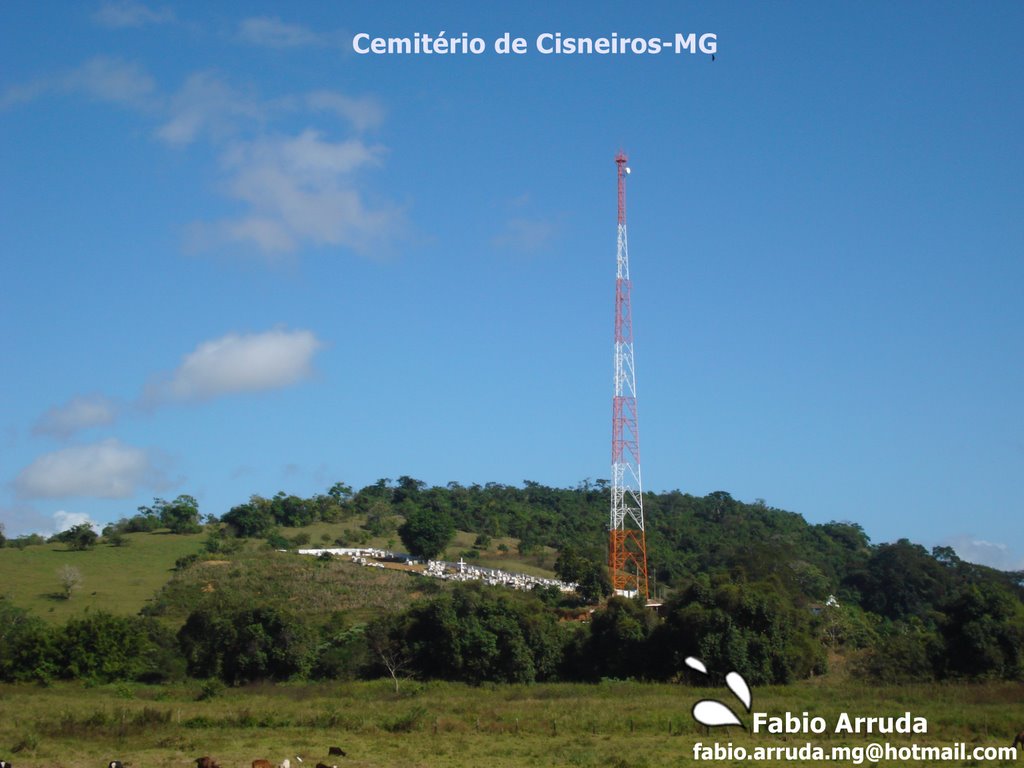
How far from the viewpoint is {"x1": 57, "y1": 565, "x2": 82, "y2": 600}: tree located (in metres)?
76.5

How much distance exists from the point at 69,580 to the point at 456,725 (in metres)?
54.0

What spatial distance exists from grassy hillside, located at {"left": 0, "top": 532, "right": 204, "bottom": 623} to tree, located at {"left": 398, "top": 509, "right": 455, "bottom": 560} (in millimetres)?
19702

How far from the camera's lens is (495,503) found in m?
142

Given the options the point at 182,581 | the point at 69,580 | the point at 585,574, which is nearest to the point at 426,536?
the point at 585,574

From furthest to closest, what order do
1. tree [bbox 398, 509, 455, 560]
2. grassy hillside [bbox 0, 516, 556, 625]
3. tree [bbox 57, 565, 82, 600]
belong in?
tree [bbox 398, 509, 455, 560], tree [bbox 57, 565, 82, 600], grassy hillside [bbox 0, 516, 556, 625]

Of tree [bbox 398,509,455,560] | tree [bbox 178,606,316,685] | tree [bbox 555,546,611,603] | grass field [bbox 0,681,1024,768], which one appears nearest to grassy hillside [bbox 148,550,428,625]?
tree [bbox 178,606,316,685]

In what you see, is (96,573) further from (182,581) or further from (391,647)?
(391,647)

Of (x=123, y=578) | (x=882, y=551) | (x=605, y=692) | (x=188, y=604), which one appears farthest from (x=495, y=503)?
(x=605, y=692)

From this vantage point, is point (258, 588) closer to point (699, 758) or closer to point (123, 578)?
point (123, 578)

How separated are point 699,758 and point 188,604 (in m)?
51.0

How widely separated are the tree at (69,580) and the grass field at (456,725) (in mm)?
35218

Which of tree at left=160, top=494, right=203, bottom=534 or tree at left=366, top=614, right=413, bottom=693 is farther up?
tree at left=160, top=494, right=203, bottom=534

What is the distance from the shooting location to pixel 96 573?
85.9 meters

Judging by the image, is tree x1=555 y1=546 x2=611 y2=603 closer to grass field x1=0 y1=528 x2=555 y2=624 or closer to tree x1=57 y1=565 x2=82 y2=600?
grass field x1=0 y1=528 x2=555 y2=624
